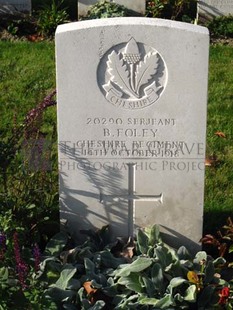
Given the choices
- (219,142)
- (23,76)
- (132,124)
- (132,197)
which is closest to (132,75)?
(132,124)

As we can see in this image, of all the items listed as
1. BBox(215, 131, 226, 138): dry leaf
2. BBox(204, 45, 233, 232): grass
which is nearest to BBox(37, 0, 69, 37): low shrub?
BBox(204, 45, 233, 232): grass

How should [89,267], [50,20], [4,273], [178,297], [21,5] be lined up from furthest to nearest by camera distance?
[21,5] < [50,20] < [89,267] < [178,297] < [4,273]

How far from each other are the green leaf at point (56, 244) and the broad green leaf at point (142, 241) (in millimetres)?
451

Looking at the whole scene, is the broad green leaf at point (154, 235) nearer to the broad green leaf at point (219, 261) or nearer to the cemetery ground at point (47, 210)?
the cemetery ground at point (47, 210)

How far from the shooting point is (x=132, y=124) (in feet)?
13.8

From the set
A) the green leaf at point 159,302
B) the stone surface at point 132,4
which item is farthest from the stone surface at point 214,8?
the green leaf at point 159,302

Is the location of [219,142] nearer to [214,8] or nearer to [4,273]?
[4,273]

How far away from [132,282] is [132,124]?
0.91 meters

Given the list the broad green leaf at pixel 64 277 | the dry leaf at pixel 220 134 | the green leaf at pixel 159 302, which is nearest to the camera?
the green leaf at pixel 159 302

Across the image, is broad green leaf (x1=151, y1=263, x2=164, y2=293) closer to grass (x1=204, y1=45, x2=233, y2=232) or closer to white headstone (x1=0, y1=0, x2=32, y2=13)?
grass (x1=204, y1=45, x2=233, y2=232)

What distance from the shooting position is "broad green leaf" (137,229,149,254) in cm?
424

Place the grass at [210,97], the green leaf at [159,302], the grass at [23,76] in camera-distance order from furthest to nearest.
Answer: the grass at [23,76] → the grass at [210,97] → the green leaf at [159,302]

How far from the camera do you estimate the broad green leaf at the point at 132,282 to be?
3982 mm

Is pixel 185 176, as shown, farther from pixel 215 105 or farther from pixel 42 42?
pixel 42 42
